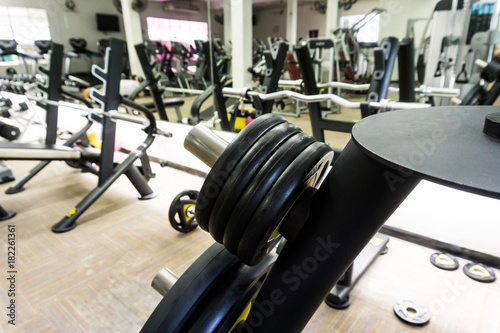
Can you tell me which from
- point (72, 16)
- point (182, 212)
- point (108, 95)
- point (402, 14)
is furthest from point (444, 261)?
point (72, 16)

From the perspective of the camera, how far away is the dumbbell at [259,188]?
1.75 ft

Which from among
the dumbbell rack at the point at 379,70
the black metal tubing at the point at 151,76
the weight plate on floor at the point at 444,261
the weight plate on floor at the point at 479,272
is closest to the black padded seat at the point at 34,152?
the black metal tubing at the point at 151,76

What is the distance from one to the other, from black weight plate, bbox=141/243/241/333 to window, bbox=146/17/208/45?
356 centimetres

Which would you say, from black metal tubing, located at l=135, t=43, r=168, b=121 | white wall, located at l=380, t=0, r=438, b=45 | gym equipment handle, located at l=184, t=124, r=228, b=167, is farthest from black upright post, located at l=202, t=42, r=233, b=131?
gym equipment handle, located at l=184, t=124, r=228, b=167

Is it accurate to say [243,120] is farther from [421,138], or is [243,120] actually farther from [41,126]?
[41,126]

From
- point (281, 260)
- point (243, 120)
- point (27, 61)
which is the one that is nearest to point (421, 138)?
point (281, 260)

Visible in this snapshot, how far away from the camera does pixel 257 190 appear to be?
0.54 metres

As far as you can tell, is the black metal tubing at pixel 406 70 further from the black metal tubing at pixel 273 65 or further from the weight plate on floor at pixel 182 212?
the weight plate on floor at pixel 182 212

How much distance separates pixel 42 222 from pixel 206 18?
2.78 metres

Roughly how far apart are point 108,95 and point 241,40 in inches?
88.6

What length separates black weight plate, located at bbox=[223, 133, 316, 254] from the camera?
535mm

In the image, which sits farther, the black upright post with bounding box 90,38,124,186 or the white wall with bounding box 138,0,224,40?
the white wall with bounding box 138,0,224,40

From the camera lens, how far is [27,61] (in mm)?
5277

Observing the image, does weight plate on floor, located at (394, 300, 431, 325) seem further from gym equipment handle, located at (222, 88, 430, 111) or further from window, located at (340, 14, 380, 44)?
window, located at (340, 14, 380, 44)
